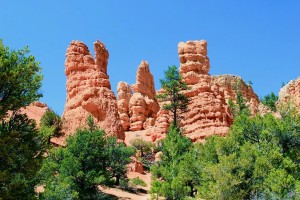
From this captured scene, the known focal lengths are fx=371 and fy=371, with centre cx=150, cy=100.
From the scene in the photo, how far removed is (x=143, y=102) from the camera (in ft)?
247

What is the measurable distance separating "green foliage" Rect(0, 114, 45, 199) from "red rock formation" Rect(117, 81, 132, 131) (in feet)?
180

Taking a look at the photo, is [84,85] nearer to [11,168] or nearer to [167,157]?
[167,157]

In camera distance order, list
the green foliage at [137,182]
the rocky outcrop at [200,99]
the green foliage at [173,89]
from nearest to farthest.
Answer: the green foliage at [137,182] < the green foliage at [173,89] < the rocky outcrop at [200,99]

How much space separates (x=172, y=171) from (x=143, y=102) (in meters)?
38.5

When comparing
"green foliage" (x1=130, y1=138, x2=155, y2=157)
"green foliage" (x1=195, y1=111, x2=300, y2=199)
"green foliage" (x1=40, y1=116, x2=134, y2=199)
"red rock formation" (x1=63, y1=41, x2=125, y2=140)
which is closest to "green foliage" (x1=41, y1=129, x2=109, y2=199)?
"green foliage" (x1=40, y1=116, x2=134, y2=199)

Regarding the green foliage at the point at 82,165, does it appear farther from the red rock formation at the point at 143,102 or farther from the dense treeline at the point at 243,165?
the red rock formation at the point at 143,102

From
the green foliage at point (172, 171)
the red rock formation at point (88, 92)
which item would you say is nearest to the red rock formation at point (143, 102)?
the red rock formation at point (88, 92)

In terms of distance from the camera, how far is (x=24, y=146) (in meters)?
18.3

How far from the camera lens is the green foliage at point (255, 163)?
26750mm

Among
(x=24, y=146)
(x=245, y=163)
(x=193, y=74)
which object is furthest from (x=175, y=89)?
(x=24, y=146)

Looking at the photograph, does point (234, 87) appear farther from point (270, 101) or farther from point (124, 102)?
point (124, 102)

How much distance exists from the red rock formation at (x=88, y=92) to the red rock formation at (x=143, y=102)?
2013cm

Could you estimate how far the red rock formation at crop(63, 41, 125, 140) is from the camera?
165 feet

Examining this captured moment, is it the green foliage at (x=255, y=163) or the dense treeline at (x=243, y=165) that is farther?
the dense treeline at (x=243, y=165)
